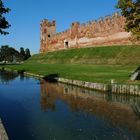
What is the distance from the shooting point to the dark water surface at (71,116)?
12598 mm

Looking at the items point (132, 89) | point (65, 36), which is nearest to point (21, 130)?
point (132, 89)

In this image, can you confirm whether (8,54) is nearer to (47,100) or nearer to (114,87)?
(114,87)

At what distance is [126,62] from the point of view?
45469 millimetres

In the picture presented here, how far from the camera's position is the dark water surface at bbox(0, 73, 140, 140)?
12598mm

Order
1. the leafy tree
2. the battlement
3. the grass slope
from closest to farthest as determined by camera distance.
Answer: the grass slope
the battlement
the leafy tree

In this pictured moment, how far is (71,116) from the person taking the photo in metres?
15.7

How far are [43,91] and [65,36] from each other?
54.5 meters

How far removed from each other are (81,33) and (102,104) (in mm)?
52775

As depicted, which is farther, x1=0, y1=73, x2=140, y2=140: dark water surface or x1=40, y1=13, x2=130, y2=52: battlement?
x1=40, y1=13, x2=130, y2=52: battlement

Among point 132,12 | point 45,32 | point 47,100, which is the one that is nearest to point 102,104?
point 47,100

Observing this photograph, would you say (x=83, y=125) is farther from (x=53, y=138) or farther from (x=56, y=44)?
(x=56, y=44)

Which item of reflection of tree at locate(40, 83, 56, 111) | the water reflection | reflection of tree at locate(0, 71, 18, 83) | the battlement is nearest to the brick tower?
the battlement

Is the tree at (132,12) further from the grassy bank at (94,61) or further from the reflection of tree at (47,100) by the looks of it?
the grassy bank at (94,61)

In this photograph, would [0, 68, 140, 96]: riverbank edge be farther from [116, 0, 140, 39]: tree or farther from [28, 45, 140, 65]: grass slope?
[28, 45, 140, 65]: grass slope
